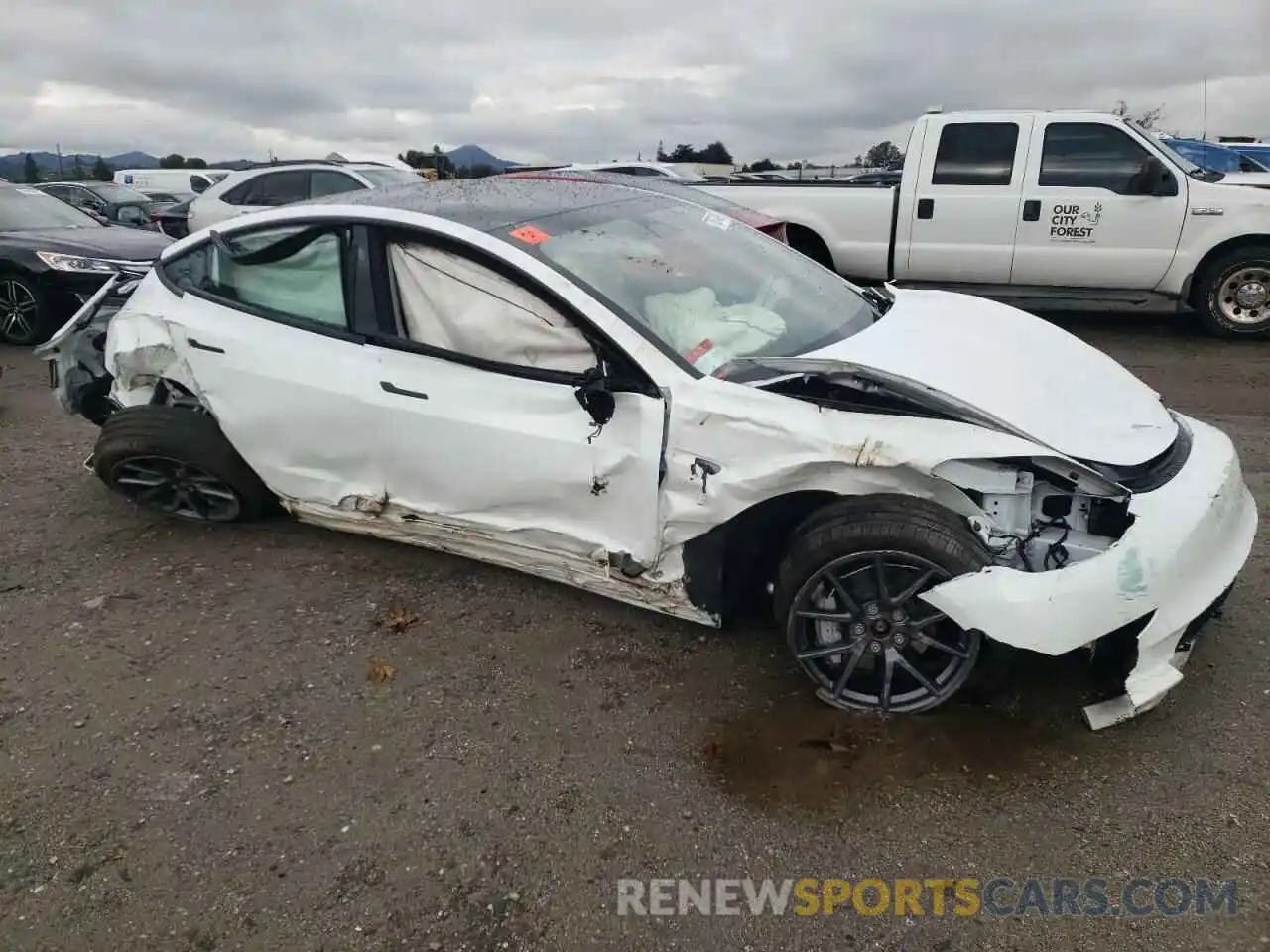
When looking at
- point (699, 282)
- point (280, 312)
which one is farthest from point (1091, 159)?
point (280, 312)

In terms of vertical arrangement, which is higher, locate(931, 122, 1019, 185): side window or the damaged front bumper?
locate(931, 122, 1019, 185): side window

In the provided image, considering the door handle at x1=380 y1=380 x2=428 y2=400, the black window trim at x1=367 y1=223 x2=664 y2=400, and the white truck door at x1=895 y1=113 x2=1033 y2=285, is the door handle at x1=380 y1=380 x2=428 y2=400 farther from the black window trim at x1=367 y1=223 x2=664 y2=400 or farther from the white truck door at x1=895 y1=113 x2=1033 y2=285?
the white truck door at x1=895 y1=113 x2=1033 y2=285

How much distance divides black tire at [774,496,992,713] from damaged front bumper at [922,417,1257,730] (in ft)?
0.37

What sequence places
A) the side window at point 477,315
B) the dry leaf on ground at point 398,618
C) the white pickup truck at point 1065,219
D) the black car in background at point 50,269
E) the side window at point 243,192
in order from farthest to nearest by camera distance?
the side window at point 243,192 → the black car in background at point 50,269 → the white pickup truck at point 1065,219 → the dry leaf on ground at point 398,618 → the side window at point 477,315

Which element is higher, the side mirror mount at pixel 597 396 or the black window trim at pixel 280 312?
the black window trim at pixel 280 312

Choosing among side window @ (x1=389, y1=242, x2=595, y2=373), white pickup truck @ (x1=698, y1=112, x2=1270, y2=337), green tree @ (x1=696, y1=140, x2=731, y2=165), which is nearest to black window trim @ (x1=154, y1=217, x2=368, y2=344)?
side window @ (x1=389, y1=242, x2=595, y2=373)

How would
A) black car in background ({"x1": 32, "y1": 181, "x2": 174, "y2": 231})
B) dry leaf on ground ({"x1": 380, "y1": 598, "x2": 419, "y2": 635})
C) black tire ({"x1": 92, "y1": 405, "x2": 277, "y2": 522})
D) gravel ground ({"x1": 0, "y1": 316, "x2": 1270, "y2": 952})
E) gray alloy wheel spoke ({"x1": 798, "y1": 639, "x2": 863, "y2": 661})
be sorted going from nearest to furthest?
gravel ground ({"x1": 0, "y1": 316, "x2": 1270, "y2": 952}) → gray alloy wheel spoke ({"x1": 798, "y1": 639, "x2": 863, "y2": 661}) → dry leaf on ground ({"x1": 380, "y1": 598, "x2": 419, "y2": 635}) → black tire ({"x1": 92, "y1": 405, "x2": 277, "y2": 522}) → black car in background ({"x1": 32, "y1": 181, "x2": 174, "y2": 231})

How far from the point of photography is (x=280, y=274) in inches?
150

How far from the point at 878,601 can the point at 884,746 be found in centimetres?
44

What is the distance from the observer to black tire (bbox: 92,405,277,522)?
4.04 meters

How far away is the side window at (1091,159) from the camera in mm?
7629

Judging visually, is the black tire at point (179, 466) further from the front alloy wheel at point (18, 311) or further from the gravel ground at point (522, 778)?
the front alloy wheel at point (18, 311)

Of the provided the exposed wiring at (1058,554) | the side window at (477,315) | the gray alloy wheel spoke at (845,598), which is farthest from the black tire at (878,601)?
the side window at (477,315)

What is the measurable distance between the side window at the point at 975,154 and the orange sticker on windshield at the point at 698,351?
6.01 m
